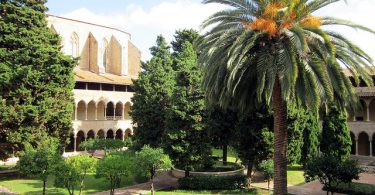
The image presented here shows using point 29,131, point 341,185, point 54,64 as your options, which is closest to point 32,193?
point 29,131

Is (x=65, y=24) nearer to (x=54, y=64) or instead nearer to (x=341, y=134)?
(x=54, y=64)

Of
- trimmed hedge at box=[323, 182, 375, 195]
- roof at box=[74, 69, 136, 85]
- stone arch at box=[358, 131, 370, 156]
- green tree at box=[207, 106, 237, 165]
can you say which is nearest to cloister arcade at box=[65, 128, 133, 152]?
roof at box=[74, 69, 136, 85]

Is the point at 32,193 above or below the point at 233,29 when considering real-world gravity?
below

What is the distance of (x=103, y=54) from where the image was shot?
1993 inches

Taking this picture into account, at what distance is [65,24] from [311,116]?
32203 millimetres

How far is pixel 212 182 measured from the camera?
23.7 metres

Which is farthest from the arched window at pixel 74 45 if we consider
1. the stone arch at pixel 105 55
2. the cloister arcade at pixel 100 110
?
the cloister arcade at pixel 100 110

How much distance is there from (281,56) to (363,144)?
99.8 feet

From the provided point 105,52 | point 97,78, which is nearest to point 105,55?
point 105,52

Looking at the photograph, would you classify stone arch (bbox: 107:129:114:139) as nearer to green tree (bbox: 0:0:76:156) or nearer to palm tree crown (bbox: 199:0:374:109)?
green tree (bbox: 0:0:76:156)

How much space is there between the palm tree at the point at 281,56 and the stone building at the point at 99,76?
2783 centimetres

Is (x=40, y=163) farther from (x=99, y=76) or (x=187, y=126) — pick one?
(x=99, y=76)

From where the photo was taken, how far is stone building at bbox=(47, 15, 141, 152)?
41.6m

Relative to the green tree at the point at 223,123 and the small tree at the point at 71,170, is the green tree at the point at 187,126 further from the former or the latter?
the small tree at the point at 71,170
